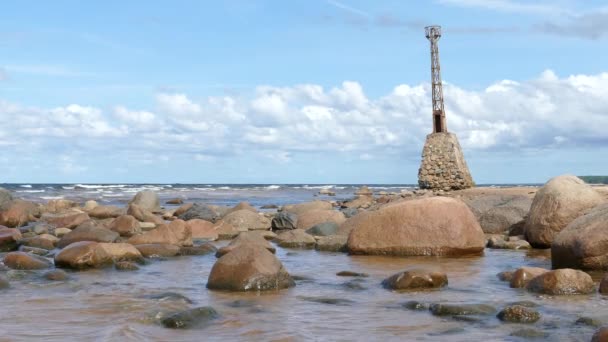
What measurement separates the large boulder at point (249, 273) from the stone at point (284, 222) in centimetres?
924

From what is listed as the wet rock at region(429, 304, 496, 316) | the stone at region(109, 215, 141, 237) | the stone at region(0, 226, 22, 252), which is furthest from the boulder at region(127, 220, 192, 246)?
the wet rock at region(429, 304, 496, 316)

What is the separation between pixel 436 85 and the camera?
38.5 m

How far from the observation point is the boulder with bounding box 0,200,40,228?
63.3 feet

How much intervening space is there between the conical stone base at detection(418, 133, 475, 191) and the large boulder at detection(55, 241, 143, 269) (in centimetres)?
2725

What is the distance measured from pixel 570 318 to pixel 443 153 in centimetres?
3062

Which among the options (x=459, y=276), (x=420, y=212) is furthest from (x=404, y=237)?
(x=459, y=276)

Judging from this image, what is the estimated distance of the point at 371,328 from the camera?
6.63 meters

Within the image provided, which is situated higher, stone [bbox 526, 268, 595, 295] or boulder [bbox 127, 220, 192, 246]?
boulder [bbox 127, 220, 192, 246]

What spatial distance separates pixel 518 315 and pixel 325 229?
906 cm

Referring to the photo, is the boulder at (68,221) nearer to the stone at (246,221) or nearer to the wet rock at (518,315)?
the stone at (246,221)

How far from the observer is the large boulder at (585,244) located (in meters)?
9.87

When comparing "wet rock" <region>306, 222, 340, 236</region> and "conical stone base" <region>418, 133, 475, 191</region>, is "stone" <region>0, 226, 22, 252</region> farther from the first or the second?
"conical stone base" <region>418, 133, 475, 191</region>

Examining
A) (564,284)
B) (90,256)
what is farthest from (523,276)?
(90,256)

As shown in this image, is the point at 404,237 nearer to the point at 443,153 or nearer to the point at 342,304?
the point at 342,304
